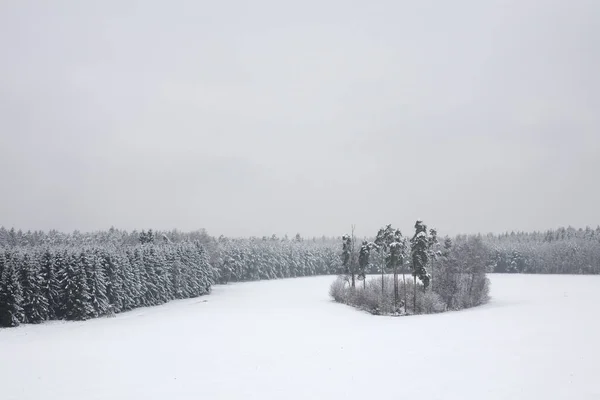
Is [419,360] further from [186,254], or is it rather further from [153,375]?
[186,254]

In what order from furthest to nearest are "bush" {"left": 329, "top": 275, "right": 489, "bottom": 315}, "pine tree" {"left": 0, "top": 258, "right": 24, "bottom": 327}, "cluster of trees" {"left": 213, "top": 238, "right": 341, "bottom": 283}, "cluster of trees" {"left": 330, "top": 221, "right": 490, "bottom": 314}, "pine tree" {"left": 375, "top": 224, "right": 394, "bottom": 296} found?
"cluster of trees" {"left": 213, "top": 238, "right": 341, "bottom": 283} → "pine tree" {"left": 375, "top": 224, "right": 394, "bottom": 296} → "bush" {"left": 329, "top": 275, "right": 489, "bottom": 315} → "cluster of trees" {"left": 330, "top": 221, "right": 490, "bottom": 314} → "pine tree" {"left": 0, "top": 258, "right": 24, "bottom": 327}

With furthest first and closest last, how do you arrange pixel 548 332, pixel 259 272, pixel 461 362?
pixel 259 272, pixel 548 332, pixel 461 362

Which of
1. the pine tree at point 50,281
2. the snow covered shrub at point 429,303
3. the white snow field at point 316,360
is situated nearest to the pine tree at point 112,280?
the pine tree at point 50,281

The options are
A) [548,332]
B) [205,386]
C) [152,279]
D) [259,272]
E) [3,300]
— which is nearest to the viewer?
[205,386]

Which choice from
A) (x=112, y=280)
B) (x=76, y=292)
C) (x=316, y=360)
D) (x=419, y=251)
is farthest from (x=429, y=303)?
(x=76, y=292)

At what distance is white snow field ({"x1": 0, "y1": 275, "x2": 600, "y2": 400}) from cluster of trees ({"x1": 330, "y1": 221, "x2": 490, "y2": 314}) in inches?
642

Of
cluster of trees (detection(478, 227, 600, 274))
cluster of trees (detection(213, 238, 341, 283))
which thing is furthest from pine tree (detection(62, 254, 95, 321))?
cluster of trees (detection(478, 227, 600, 274))

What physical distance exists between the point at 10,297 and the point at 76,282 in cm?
936

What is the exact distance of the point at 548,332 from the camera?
38.1 metres

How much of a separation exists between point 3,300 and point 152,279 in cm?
3143

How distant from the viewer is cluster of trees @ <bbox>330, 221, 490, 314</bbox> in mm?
67125

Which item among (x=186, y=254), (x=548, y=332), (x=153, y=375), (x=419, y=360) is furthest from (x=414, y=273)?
(x=186, y=254)

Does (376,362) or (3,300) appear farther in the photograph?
(3,300)

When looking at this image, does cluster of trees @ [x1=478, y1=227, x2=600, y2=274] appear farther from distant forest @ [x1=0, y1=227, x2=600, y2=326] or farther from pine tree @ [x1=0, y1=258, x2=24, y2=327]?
pine tree @ [x1=0, y1=258, x2=24, y2=327]
